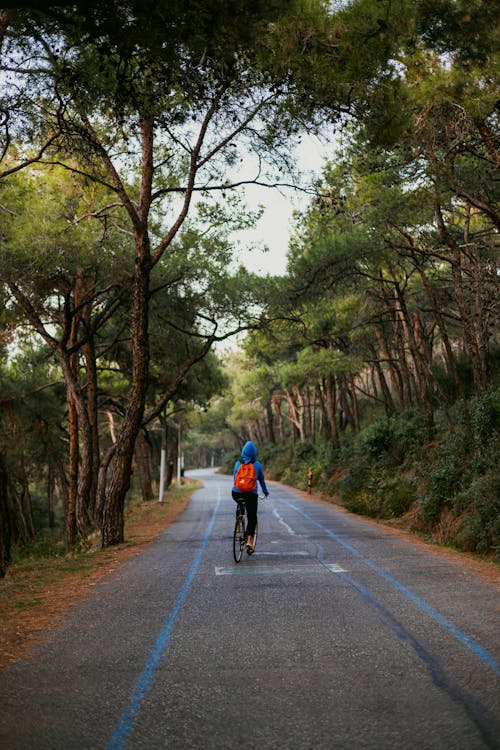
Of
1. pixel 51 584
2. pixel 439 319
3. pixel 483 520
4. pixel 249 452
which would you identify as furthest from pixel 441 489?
pixel 51 584

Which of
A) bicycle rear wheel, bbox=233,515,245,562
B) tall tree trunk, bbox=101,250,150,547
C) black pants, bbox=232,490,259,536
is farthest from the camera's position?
tall tree trunk, bbox=101,250,150,547

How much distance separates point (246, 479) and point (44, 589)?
12.2 feet

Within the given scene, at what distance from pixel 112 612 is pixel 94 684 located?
2.91m

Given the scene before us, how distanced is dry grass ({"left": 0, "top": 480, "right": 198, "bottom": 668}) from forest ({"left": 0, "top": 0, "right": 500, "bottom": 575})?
2.50 ft

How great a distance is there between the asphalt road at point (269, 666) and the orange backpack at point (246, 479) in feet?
5.78

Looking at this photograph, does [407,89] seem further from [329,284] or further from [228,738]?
[228,738]

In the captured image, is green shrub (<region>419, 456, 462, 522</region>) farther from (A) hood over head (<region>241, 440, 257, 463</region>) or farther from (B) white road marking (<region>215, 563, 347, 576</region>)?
(A) hood over head (<region>241, 440, 257, 463</region>)

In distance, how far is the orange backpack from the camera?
472 inches

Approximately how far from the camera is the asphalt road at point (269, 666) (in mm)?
4168

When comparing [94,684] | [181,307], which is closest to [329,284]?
[181,307]

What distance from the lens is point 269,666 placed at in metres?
5.50

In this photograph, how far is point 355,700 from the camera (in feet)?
15.2

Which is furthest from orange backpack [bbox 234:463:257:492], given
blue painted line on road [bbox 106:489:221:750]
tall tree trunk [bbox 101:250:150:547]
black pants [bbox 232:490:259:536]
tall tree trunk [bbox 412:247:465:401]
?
tall tree trunk [bbox 412:247:465:401]

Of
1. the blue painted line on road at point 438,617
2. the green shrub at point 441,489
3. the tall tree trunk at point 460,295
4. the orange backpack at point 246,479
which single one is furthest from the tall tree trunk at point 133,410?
the tall tree trunk at point 460,295
